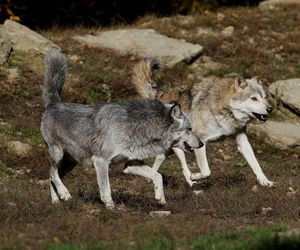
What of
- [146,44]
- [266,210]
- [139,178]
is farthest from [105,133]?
[146,44]

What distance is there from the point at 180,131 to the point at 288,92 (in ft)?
25.4

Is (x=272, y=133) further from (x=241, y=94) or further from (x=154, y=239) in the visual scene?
(x=154, y=239)

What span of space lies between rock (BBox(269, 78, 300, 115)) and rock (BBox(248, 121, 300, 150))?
25.1 inches

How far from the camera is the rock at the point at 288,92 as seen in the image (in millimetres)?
16792

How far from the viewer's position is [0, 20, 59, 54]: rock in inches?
699

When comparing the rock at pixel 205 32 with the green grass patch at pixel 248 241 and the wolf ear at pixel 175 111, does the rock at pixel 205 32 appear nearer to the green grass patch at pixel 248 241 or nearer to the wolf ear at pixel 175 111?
the wolf ear at pixel 175 111

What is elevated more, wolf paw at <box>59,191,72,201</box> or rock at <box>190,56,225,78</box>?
wolf paw at <box>59,191,72,201</box>

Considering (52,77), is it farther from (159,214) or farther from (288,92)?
(288,92)

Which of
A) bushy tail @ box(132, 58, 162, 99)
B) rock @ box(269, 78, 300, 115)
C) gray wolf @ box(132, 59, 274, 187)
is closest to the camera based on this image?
gray wolf @ box(132, 59, 274, 187)

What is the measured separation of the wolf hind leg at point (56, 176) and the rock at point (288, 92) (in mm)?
8112

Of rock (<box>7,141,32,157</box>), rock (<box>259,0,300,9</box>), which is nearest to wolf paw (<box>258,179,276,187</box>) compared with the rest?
rock (<box>7,141,32,157</box>)

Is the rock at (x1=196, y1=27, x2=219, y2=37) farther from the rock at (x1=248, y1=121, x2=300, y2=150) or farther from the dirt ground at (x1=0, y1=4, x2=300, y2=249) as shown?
the rock at (x1=248, y1=121, x2=300, y2=150)

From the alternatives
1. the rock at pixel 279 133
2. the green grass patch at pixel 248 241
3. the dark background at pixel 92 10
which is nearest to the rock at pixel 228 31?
the dark background at pixel 92 10

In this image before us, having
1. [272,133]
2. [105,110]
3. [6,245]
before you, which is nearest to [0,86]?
[272,133]
